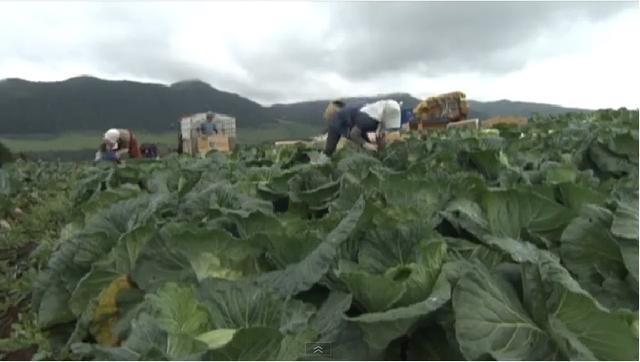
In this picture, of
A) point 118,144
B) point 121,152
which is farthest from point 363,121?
point 118,144

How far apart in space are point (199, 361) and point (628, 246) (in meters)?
1.28

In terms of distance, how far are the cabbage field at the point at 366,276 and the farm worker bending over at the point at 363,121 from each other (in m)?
5.89

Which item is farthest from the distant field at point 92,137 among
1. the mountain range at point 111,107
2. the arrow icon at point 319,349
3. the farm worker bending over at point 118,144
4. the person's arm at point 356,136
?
the arrow icon at point 319,349

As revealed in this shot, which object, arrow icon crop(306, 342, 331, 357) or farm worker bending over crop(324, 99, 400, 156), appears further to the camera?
farm worker bending over crop(324, 99, 400, 156)

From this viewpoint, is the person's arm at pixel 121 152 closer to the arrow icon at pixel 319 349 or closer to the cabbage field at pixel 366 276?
the cabbage field at pixel 366 276

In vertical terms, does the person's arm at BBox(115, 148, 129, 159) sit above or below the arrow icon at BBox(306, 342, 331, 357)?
below

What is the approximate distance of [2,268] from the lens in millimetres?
7215

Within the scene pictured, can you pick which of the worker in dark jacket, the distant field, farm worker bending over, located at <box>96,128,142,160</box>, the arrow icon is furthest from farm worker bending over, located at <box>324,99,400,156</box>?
the distant field

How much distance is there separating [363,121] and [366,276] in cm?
762

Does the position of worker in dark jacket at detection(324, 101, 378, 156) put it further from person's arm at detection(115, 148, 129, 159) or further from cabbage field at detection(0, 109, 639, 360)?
cabbage field at detection(0, 109, 639, 360)

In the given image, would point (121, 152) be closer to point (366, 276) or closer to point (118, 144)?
point (118, 144)

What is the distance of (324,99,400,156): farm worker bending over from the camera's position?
902 cm

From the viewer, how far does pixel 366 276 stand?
4.98 ft

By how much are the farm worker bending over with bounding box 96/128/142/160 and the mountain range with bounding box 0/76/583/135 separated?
8279 cm
